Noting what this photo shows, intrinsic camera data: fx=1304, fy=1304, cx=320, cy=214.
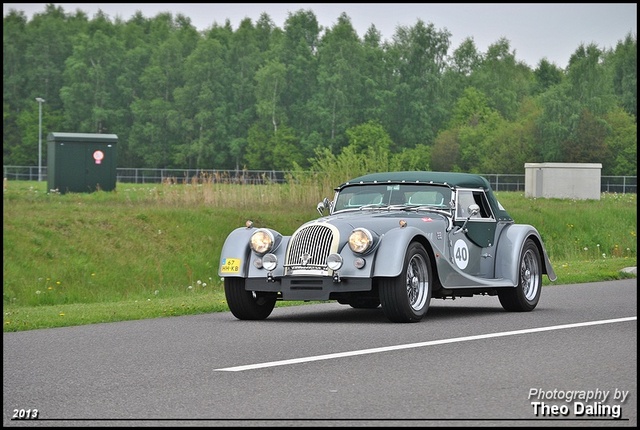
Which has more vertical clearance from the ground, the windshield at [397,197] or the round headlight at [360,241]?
the windshield at [397,197]

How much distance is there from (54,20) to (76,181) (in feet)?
262

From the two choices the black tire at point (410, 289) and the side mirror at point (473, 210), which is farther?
the side mirror at point (473, 210)

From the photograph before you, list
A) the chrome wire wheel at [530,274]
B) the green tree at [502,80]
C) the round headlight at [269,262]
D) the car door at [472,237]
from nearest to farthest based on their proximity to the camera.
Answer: the round headlight at [269,262] → the car door at [472,237] → the chrome wire wheel at [530,274] → the green tree at [502,80]

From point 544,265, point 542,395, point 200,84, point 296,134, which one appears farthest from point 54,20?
point 542,395

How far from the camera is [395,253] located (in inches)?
548

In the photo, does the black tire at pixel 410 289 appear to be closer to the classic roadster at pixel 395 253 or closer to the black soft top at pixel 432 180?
the classic roadster at pixel 395 253

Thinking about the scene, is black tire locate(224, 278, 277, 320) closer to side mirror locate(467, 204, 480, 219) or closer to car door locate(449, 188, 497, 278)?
car door locate(449, 188, 497, 278)

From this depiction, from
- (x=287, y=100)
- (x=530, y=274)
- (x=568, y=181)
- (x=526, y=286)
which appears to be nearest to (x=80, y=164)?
(x=568, y=181)

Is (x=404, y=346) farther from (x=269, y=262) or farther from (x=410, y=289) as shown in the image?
(x=269, y=262)

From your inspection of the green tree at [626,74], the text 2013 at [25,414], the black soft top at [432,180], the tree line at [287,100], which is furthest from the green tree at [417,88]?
the text 2013 at [25,414]

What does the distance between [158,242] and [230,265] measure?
16723mm

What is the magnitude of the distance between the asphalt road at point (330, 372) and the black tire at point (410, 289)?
177 mm

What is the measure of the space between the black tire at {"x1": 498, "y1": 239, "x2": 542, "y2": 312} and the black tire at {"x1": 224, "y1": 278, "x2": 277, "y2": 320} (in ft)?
9.85

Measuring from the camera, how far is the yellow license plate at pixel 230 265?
14836mm
